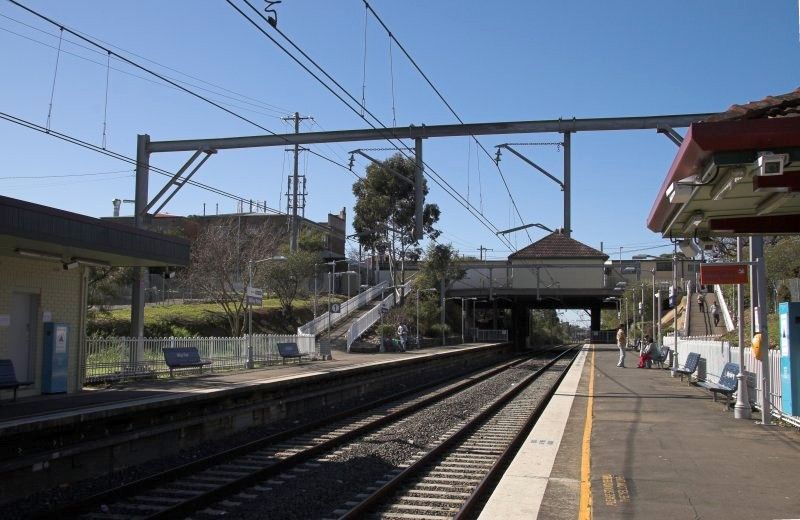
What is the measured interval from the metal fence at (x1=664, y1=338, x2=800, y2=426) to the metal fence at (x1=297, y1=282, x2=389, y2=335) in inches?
817

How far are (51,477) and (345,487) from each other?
13.4 ft

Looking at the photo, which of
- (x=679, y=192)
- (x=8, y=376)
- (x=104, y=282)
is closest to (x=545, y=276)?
(x=104, y=282)

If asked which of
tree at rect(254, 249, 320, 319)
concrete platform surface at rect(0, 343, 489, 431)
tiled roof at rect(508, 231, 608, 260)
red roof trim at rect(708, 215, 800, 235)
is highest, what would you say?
tiled roof at rect(508, 231, 608, 260)

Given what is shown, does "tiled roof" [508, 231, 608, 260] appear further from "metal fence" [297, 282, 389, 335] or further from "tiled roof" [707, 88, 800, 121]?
"tiled roof" [707, 88, 800, 121]

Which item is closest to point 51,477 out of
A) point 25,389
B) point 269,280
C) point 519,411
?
point 25,389

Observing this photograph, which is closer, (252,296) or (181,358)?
(181,358)

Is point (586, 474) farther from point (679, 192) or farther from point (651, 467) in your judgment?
point (679, 192)

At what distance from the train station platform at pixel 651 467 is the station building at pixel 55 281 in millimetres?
9354

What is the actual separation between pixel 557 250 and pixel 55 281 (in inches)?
2253

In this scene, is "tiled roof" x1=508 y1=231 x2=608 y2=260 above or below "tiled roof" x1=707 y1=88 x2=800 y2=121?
above

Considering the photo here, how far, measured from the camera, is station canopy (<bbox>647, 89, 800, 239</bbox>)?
5.96 meters

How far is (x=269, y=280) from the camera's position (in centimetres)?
4594

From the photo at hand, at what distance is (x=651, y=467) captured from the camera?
30.5 ft

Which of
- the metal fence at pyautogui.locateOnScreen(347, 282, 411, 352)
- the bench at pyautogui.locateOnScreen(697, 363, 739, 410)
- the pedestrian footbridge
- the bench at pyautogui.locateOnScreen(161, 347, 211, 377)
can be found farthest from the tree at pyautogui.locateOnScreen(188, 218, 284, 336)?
the bench at pyautogui.locateOnScreen(697, 363, 739, 410)
